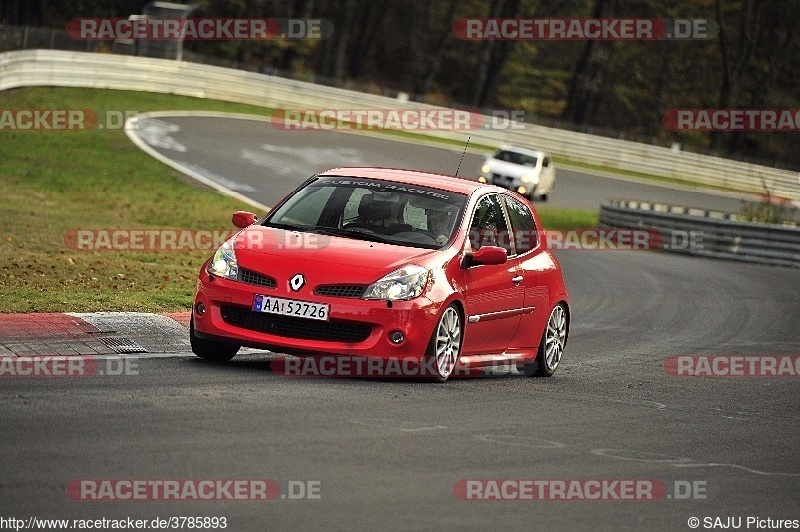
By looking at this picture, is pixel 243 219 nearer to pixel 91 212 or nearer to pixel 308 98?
pixel 91 212

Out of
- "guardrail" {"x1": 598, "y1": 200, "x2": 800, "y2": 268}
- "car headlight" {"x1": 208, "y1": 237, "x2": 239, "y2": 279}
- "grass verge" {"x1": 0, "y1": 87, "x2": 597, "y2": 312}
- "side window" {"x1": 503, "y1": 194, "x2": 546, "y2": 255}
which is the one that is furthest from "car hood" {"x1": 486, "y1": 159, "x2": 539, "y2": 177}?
"car headlight" {"x1": 208, "y1": 237, "x2": 239, "y2": 279}

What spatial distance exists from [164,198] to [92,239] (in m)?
7.06

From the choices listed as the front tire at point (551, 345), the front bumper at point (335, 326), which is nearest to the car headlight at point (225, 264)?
the front bumper at point (335, 326)

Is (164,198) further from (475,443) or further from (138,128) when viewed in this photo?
(475,443)

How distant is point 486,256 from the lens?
10.5 meters

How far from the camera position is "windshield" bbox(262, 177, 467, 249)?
10602 millimetres

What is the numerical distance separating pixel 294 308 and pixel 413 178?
6.88ft

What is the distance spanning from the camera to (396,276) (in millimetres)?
9805

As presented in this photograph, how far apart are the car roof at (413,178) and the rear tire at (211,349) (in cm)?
169

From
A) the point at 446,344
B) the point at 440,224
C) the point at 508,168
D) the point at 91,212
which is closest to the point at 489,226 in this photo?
the point at 440,224

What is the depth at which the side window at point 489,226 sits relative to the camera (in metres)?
11.0

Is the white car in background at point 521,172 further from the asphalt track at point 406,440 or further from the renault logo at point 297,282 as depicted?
the renault logo at point 297,282

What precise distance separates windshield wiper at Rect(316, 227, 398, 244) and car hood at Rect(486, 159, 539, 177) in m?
27.3

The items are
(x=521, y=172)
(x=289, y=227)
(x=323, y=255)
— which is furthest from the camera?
(x=521, y=172)
